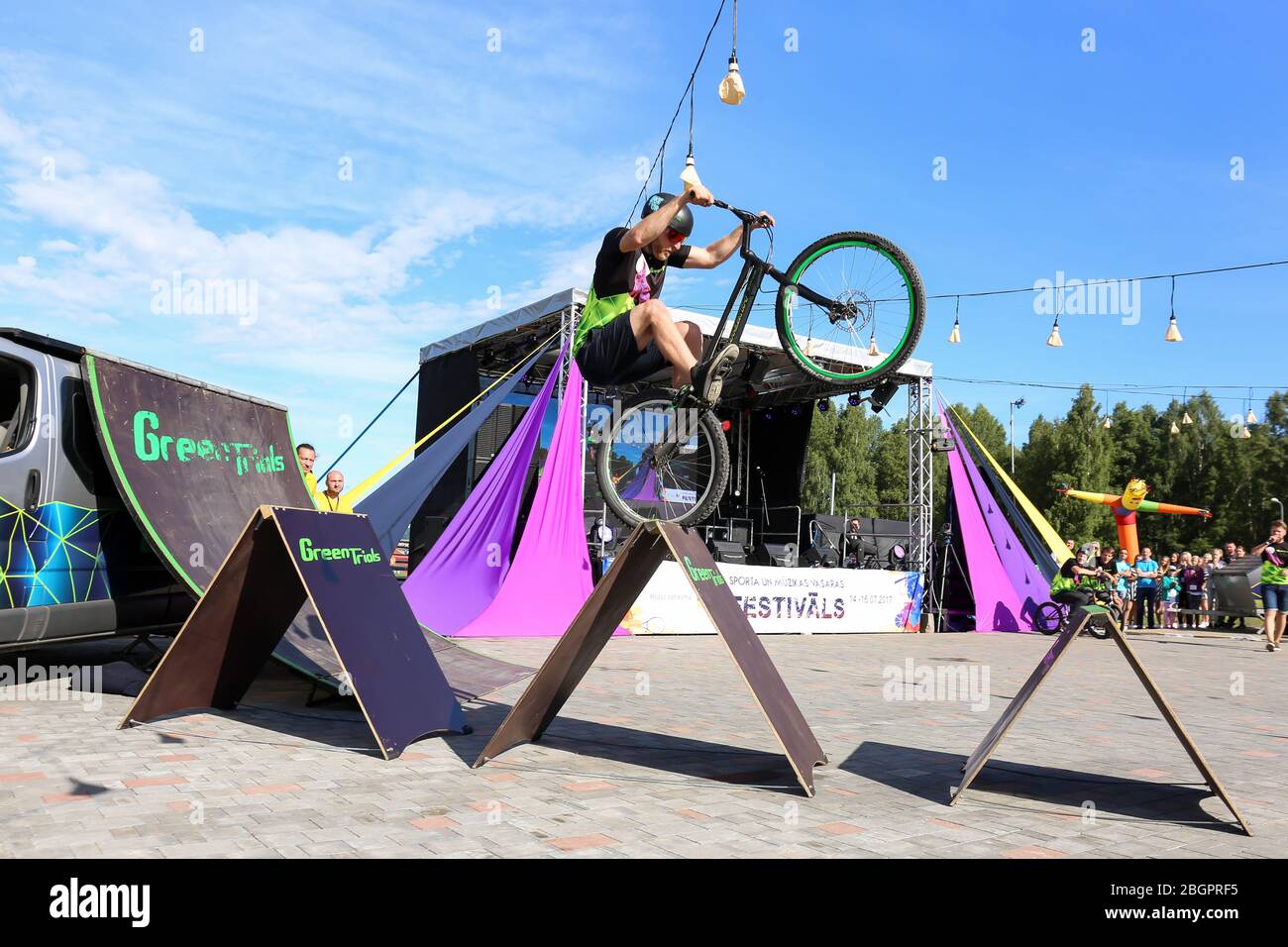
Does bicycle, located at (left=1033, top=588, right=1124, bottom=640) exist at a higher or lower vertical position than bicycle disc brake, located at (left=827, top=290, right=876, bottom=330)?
lower

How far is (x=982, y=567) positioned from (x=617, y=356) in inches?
603

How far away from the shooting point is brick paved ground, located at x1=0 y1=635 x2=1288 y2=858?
3537mm

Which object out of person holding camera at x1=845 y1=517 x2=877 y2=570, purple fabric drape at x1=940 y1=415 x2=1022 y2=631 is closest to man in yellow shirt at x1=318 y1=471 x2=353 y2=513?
purple fabric drape at x1=940 y1=415 x2=1022 y2=631

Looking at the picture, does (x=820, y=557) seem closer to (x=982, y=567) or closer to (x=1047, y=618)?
(x=982, y=567)

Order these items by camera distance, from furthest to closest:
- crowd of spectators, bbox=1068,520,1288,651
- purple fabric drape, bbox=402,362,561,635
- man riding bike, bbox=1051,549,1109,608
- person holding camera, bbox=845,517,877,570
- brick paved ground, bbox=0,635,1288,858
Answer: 1. person holding camera, bbox=845,517,877,570
2. crowd of spectators, bbox=1068,520,1288,651
3. man riding bike, bbox=1051,549,1109,608
4. purple fabric drape, bbox=402,362,561,635
5. brick paved ground, bbox=0,635,1288,858

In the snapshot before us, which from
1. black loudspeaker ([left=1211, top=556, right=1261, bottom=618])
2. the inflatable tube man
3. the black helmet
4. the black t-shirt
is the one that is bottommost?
black loudspeaker ([left=1211, top=556, right=1261, bottom=618])

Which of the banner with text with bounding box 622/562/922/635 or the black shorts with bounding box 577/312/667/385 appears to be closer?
the black shorts with bounding box 577/312/667/385

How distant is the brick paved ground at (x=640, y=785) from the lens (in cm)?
354

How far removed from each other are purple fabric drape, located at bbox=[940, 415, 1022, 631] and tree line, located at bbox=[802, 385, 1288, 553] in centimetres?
2539

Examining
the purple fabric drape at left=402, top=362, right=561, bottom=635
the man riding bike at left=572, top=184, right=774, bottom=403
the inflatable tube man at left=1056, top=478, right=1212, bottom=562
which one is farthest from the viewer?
the inflatable tube man at left=1056, top=478, right=1212, bottom=562

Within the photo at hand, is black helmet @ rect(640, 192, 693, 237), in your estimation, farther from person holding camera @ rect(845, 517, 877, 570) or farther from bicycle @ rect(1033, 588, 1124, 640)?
person holding camera @ rect(845, 517, 877, 570)

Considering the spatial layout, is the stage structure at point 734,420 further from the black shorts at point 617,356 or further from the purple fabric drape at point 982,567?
the black shorts at point 617,356
